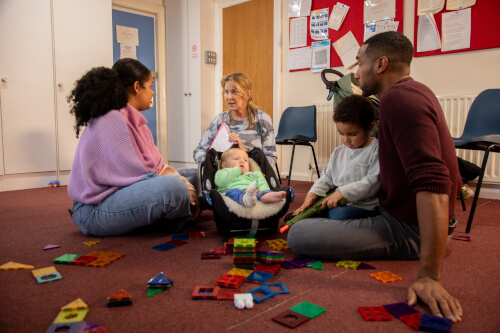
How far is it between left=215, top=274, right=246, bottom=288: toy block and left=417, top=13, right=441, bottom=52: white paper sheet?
2931 mm

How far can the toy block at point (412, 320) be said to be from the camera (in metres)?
0.99

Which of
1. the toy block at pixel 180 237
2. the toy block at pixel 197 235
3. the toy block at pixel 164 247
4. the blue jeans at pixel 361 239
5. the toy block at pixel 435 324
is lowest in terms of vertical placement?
the toy block at pixel 180 237

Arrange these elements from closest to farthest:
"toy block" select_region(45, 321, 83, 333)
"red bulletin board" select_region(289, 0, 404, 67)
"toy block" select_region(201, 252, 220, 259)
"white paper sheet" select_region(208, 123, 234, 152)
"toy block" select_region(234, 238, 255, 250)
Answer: "toy block" select_region(45, 321, 83, 333)
"toy block" select_region(234, 238, 255, 250)
"toy block" select_region(201, 252, 220, 259)
"white paper sheet" select_region(208, 123, 234, 152)
"red bulletin board" select_region(289, 0, 404, 67)

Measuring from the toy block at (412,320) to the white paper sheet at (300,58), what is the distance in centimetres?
348

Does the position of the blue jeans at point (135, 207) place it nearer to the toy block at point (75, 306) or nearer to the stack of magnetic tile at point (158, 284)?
the stack of magnetic tile at point (158, 284)

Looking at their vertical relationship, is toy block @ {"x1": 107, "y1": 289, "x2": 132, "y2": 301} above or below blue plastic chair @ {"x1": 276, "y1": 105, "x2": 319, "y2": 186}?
below

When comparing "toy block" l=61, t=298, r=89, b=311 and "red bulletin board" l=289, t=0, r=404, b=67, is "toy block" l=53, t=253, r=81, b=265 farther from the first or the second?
"red bulletin board" l=289, t=0, r=404, b=67

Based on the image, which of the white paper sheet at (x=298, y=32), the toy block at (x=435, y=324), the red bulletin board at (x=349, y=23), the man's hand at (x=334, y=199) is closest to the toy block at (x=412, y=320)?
the toy block at (x=435, y=324)

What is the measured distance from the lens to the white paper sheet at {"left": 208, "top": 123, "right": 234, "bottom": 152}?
7.80ft

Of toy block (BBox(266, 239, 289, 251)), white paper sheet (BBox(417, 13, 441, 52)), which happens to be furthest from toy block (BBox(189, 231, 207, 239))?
white paper sheet (BBox(417, 13, 441, 52))

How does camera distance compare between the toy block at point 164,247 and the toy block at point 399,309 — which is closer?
the toy block at point 399,309

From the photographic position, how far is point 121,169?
1833 mm

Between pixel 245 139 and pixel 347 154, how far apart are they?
3.17ft

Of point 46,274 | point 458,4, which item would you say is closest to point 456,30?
point 458,4
